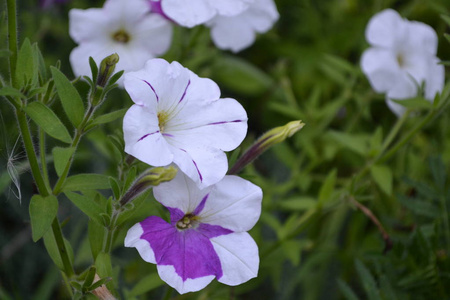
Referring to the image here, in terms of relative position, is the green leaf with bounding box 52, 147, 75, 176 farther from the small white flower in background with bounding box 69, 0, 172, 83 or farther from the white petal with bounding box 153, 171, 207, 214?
the small white flower in background with bounding box 69, 0, 172, 83

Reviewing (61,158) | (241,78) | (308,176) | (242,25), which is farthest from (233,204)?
(241,78)

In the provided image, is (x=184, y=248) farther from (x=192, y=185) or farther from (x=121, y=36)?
(x=121, y=36)

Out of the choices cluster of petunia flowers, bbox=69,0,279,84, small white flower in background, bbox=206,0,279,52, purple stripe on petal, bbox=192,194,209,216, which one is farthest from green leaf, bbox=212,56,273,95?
purple stripe on petal, bbox=192,194,209,216

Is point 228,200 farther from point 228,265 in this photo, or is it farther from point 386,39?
point 386,39

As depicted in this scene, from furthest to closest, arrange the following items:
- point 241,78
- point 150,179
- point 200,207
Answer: point 241,78 < point 200,207 < point 150,179

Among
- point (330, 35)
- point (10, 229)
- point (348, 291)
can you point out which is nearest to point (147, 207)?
point (348, 291)
